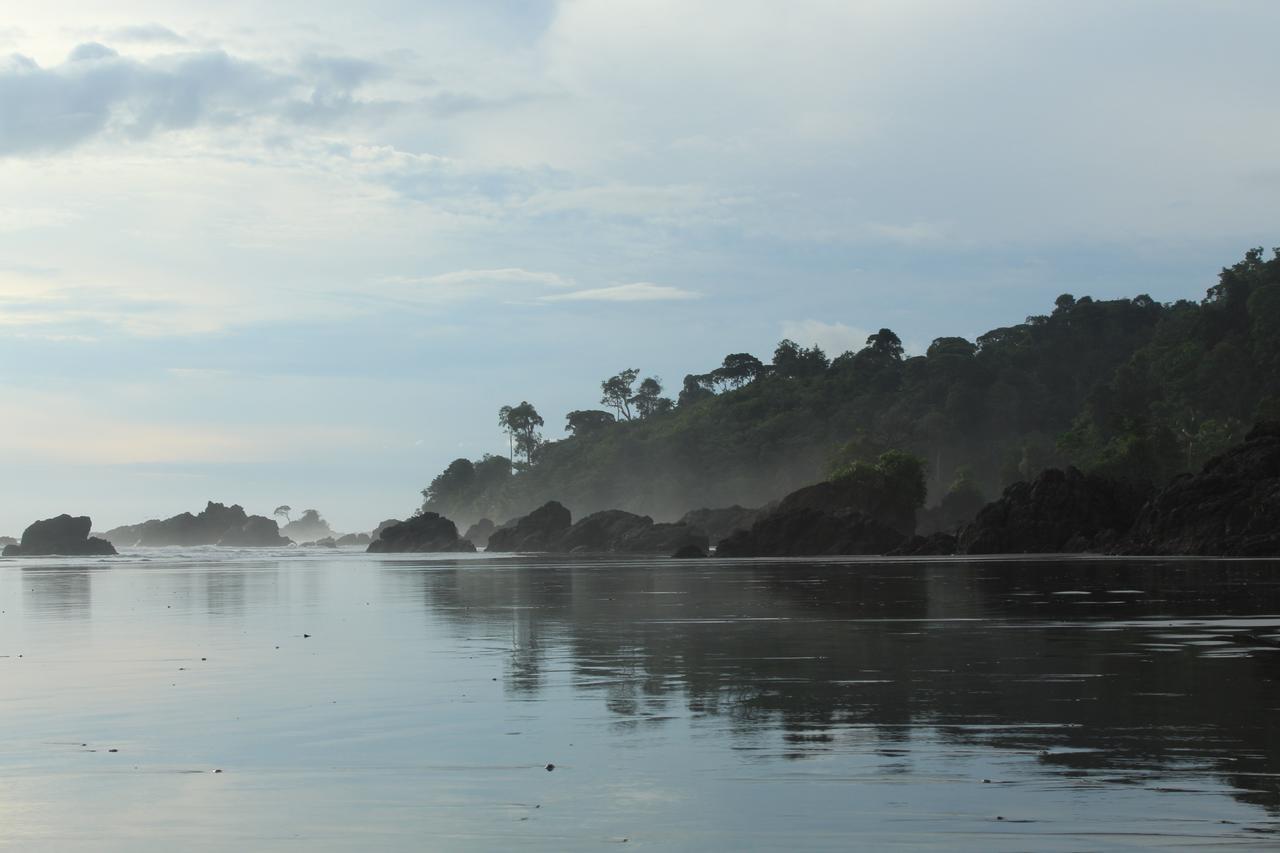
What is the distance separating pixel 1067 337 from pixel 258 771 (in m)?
201

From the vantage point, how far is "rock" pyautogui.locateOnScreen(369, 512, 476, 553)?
14775cm

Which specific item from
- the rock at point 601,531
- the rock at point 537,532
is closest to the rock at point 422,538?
the rock at point 537,532

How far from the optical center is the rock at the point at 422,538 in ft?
485

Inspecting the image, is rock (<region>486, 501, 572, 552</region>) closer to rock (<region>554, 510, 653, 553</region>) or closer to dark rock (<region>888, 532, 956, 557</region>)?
rock (<region>554, 510, 653, 553</region>)

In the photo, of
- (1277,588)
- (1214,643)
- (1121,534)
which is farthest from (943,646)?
(1121,534)

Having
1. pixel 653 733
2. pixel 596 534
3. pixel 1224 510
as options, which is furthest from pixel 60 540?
pixel 653 733

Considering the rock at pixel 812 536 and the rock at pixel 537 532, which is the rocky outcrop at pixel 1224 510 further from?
the rock at pixel 537 532

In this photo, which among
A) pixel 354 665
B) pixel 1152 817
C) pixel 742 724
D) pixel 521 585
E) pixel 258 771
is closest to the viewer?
pixel 1152 817

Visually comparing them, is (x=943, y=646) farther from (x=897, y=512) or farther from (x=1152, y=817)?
(x=897, y=512)

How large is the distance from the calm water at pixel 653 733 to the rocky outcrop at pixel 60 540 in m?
110

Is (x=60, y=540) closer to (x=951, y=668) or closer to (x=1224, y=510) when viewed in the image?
(x=1224, y=510)

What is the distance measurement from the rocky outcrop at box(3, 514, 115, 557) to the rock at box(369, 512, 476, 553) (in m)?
32.2

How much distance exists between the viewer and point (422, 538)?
151m

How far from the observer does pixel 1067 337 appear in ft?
651
